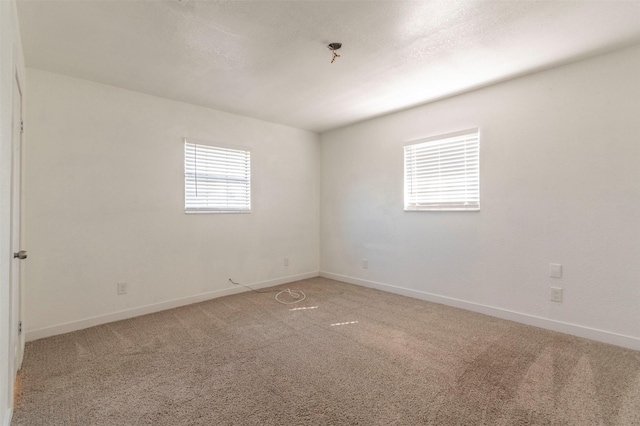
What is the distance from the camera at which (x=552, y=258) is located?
280cm

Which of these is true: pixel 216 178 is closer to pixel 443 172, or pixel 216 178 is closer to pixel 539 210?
pixel 443 172

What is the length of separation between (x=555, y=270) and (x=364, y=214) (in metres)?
2.31

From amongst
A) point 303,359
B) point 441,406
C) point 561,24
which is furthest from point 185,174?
point 561,24

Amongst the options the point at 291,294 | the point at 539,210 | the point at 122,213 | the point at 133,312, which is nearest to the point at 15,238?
the point at 122,213

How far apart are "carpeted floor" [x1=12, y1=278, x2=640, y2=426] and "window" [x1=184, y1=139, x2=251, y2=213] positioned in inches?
56.6

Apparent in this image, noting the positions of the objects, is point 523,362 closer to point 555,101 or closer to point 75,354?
point 555,101

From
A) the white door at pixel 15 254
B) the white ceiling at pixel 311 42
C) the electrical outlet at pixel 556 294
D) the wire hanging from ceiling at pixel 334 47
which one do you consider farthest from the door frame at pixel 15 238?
the electrical outlet at pixel 556 294

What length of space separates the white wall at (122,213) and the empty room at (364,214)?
19 mm

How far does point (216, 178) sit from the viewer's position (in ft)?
12.9

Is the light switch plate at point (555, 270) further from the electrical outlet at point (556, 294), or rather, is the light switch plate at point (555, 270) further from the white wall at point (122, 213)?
the white wall at point (122, 213)

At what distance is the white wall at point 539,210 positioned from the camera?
8.08 feet

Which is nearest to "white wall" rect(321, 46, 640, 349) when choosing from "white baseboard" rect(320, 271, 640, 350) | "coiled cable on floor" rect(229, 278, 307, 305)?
"white baseboard" rect(320, 271, 640, 350)

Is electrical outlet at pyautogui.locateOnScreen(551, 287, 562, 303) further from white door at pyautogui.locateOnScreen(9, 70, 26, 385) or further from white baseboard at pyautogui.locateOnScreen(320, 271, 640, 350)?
white door at pyautogui.locateOnScreen(9, 70, 26, 385)

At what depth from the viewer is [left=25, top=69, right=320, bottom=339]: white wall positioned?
2771 mm
